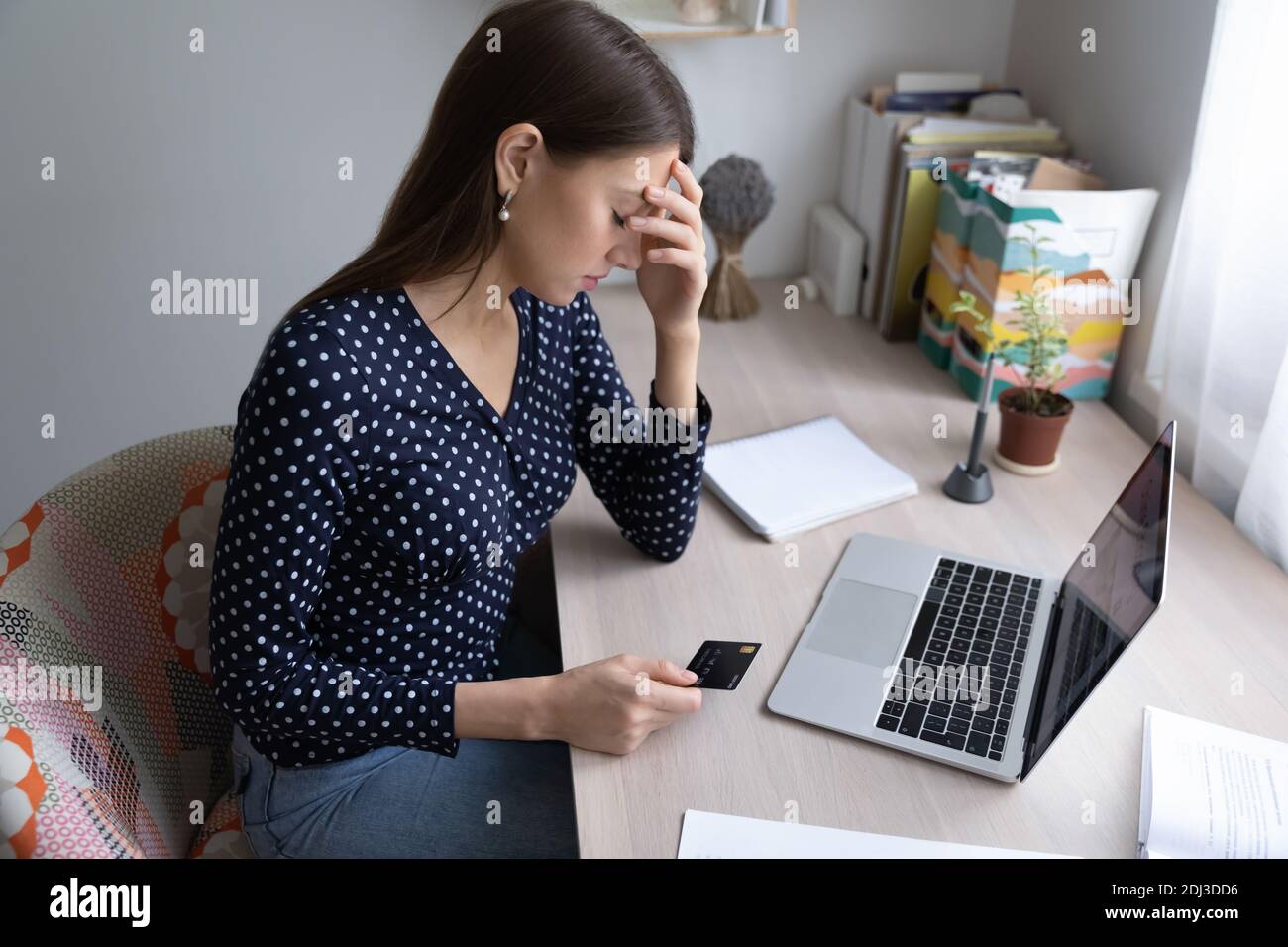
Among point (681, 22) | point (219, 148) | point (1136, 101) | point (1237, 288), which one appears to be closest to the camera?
point (1237, 288)

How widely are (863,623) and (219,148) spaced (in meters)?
1.31

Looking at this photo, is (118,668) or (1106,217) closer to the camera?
(118,668)

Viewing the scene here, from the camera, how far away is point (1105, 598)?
95 centimetres

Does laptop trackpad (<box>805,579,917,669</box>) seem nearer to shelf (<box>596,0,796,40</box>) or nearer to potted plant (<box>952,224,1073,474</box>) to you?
potted plant (<box>952,224,1073,474</box>)

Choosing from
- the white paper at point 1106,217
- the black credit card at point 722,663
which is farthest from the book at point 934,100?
the black credit card at point 722,663

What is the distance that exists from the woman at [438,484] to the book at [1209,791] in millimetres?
409

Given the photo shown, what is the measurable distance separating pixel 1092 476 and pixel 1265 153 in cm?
43

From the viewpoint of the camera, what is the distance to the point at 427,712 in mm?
980

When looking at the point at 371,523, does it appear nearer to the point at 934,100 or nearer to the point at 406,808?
the point at 406,808

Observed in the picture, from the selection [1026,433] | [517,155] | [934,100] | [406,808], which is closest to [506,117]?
[517,155]

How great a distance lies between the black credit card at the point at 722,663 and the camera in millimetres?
1025

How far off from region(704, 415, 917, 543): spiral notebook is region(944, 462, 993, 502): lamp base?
49 mm

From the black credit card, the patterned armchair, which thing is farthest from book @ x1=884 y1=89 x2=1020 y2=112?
the patterned armchair

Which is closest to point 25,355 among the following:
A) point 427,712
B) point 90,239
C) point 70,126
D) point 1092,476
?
point 90,239
